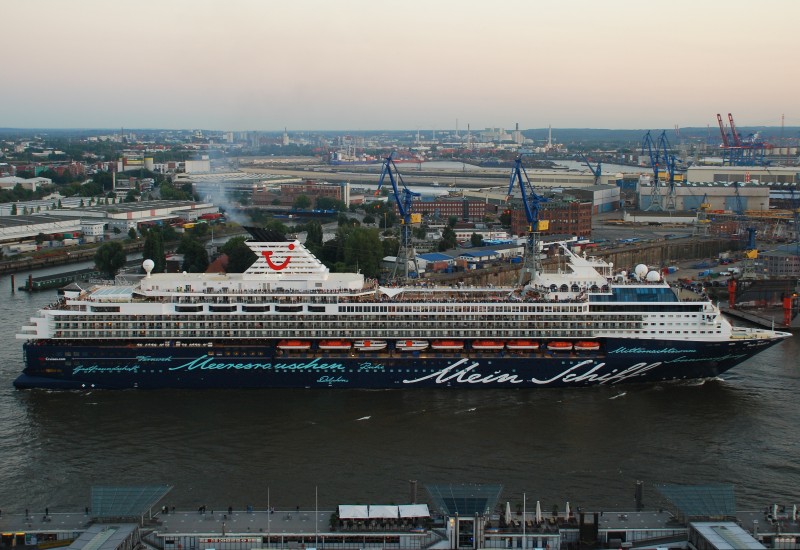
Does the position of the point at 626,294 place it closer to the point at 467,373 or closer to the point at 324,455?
the point at 467,373

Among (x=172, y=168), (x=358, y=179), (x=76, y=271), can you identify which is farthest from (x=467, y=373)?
(x=358, y=179)

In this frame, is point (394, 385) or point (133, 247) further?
point (133, 247)

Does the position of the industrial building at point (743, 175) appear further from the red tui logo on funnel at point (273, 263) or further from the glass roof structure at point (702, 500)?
the glass roof structure at point (702, 500)

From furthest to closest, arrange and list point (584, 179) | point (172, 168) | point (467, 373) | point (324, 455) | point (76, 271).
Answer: point (172, 168), point (584, 179), point (76, 271), point (467, 373), point (324, 455)

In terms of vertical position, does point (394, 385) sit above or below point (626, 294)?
below


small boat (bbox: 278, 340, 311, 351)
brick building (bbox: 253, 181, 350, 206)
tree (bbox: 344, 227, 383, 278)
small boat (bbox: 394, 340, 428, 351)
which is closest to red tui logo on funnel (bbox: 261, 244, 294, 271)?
small boat (bbox: 278, 340, 311, 351)

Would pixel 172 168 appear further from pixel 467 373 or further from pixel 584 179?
pixel 467 373

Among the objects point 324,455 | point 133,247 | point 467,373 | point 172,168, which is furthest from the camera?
point 172,168

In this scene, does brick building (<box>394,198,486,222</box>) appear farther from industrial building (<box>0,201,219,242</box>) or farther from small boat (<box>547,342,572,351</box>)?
small boat (<box>547,342,572,351</box>)
